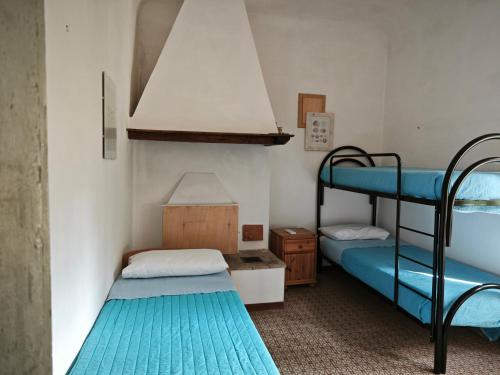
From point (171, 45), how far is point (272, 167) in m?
1.76

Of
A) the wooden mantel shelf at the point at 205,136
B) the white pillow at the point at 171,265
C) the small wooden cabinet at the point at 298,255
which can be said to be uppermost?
the wooden mantel shelf at the point at 205,136

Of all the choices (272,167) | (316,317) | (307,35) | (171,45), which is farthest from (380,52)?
(316,317)

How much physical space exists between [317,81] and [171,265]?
289cm

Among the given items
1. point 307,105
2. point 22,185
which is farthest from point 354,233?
point 22,185

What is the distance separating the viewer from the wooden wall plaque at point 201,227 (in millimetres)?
3395

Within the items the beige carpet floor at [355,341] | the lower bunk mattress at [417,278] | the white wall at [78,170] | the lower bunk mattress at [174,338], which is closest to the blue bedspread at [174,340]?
the lower bunk mattress at [174,338]

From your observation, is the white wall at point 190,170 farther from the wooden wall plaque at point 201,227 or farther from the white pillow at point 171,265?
the white pillow at point 171,265

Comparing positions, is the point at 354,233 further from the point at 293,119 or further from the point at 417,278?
the point at 293,119

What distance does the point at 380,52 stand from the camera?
4.39 metres

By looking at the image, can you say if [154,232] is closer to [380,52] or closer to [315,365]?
[315,365]

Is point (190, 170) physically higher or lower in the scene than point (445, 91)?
lower

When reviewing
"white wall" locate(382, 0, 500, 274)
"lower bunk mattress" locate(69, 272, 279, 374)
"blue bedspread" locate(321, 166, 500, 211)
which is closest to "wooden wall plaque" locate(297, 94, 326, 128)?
"white wall" locate(382, 0, 500, 274)

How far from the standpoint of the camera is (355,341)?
2701 mm

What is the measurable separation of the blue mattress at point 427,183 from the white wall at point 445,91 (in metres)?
0.91
